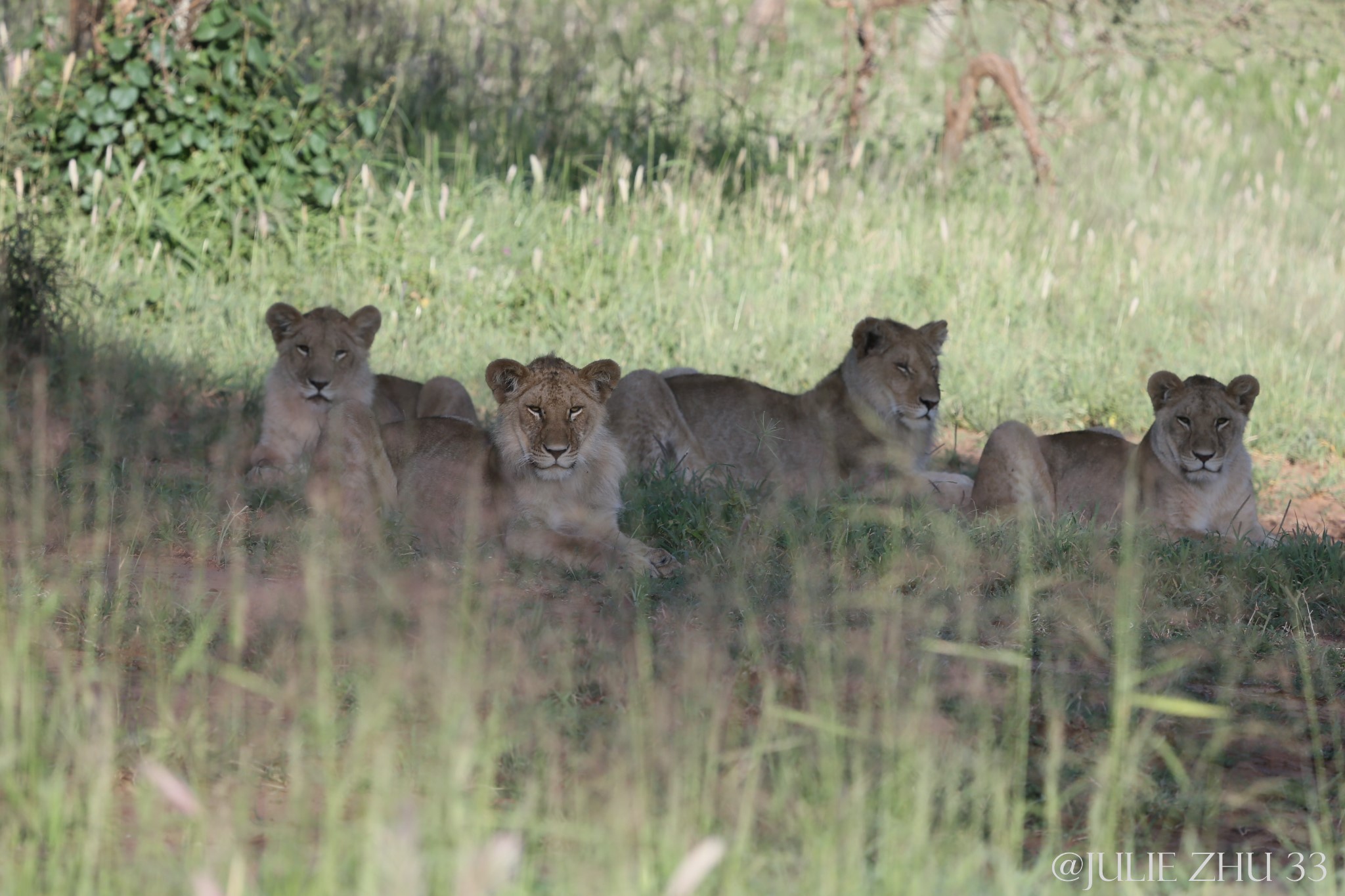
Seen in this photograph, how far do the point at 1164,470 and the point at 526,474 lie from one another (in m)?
2.69

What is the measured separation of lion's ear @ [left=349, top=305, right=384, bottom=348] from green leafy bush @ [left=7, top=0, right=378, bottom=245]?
10.4ft

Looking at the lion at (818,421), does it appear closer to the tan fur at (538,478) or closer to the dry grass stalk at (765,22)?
the tan fur at (538,478)


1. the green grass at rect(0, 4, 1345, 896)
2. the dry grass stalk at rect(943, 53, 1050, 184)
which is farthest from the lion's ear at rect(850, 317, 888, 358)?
the dry grass stalk at rect(943, 53, 1050, 184)

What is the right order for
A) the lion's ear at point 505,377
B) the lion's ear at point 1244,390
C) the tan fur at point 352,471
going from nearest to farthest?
the lion's ear at point 505,377 → the tan fur at point 352,471 → the lion's ear at point 1244,390

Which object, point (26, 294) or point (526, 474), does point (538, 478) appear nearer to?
point (526, 474)

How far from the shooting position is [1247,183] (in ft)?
45.2

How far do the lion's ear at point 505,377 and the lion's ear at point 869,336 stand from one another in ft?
5.89

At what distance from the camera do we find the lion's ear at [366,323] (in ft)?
22.7

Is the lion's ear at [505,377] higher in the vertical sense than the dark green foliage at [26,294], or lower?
lower

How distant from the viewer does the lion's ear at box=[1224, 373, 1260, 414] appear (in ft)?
20.7

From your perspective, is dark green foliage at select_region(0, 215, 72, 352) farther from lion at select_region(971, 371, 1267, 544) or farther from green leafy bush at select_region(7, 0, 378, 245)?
lion at select_region(971, 371, 1267, 544)

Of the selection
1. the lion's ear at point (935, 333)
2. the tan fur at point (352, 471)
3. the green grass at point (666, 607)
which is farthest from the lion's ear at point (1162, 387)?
the tan fur at point (352, 471)

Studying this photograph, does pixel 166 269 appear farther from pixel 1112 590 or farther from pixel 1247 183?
pixel 1247 183

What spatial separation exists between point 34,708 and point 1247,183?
12681 millimetres
